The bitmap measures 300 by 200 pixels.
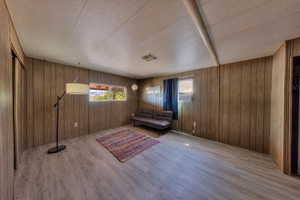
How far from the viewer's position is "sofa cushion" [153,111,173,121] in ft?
13.6

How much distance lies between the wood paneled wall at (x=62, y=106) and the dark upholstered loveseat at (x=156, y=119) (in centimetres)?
134

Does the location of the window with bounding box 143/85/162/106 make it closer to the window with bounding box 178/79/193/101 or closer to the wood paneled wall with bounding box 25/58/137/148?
the window with bounding box 178/79/193/101

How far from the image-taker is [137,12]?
1253 mm

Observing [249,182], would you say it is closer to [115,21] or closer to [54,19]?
[115,21]

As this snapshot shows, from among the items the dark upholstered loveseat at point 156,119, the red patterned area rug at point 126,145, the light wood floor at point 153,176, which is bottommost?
the light wood floor at point 153,176

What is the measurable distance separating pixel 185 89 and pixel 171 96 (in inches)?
24.6

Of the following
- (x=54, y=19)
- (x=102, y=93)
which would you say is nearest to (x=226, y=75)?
(x=54, y=19)

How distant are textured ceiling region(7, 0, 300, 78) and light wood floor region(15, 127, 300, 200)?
2.39 m

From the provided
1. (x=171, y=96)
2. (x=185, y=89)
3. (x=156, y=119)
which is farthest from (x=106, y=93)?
(x=185, y=89)

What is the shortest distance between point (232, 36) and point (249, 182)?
2.40 meters

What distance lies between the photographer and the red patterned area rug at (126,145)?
246cm

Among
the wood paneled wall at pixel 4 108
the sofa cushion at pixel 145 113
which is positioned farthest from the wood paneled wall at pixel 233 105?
the wood paneled wall at pixel 4 108

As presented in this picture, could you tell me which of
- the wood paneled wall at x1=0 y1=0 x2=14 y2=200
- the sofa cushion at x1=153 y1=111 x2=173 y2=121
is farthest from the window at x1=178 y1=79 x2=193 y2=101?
the wood paneled wall at x1=0 y1=0 x2=14 y2=200

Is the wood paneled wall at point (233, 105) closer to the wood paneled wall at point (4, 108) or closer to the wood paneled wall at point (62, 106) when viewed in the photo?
the wood paneled wall at point (62, 106)
